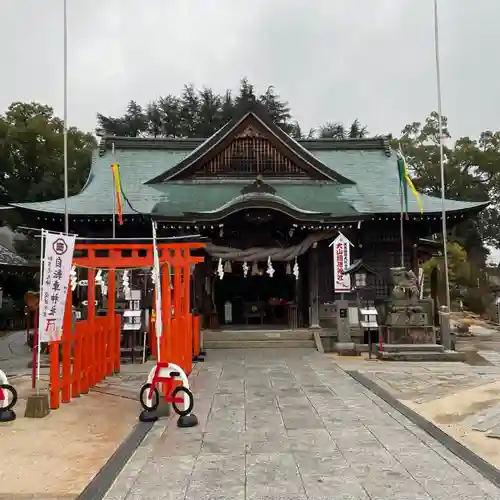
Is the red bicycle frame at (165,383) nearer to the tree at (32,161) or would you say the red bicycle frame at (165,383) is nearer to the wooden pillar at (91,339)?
the wooden pillar at (91,339)

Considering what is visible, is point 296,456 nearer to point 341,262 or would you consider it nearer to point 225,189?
point 341,262

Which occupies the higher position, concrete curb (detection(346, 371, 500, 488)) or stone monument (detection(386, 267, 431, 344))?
stone monument (detection(386, 267, 431, 344))

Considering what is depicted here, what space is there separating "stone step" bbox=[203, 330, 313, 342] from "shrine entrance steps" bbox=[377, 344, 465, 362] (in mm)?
3016

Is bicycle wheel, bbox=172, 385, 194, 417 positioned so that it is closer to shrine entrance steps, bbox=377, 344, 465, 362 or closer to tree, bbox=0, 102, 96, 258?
shrine entrance steps, bbox=377, 344, 465, 362

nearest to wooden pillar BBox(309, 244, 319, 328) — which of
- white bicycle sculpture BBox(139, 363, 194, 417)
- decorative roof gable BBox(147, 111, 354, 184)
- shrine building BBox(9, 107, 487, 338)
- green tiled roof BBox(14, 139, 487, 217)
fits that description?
shrine building BBox(9, 107, 487, 338)

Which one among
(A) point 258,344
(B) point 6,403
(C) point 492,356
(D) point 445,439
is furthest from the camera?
(A) point 258,344

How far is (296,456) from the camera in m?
5.57

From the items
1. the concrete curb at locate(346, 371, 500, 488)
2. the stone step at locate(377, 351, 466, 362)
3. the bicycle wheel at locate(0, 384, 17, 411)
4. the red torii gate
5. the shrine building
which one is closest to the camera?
the concrete curb at locate(346, 371, 500, 488)

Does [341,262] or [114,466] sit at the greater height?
[341,262]

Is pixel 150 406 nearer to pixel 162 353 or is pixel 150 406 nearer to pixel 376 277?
pixel 162 353

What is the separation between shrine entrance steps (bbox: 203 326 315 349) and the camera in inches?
631

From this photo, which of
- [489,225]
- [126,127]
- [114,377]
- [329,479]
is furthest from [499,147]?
[329,479]

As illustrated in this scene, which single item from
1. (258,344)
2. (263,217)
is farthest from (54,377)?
(263,217)

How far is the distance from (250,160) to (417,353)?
9225mm
